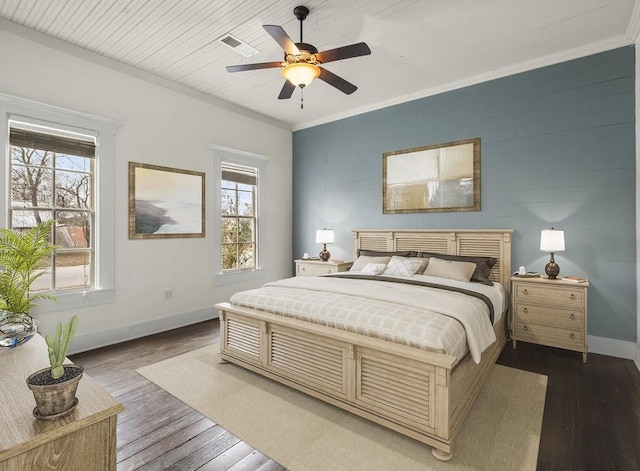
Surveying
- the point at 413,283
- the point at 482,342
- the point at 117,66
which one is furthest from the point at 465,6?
the point at 117,66

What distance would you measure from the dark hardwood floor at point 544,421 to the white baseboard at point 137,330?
0.57ft

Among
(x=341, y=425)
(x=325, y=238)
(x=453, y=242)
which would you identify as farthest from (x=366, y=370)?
(x=325, y=238)

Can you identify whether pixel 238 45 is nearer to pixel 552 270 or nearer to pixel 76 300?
pixel 76 300

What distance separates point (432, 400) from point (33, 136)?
418 cm

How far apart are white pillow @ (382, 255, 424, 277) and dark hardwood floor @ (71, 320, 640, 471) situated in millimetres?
1240

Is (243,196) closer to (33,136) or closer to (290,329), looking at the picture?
(33,136)

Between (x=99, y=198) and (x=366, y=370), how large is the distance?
3.35 m

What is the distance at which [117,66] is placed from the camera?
380 cm

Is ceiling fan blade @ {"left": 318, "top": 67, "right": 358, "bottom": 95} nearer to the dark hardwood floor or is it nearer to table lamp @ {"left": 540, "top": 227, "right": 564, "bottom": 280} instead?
table lamp @ {"left": 540, "top": 227, "right": 564, "bottom": 280}

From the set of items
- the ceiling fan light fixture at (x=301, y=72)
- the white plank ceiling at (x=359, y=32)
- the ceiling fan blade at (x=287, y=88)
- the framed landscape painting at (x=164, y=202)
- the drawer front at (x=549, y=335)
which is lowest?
the drawer front at (x=549, y=335)

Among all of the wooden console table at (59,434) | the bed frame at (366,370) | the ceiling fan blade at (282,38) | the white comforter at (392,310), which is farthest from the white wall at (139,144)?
the wooden console table at (59,434)

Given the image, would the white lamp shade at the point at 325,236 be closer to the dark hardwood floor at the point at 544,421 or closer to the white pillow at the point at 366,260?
the white pillow at the point at 366,260

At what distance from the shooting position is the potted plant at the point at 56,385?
1.09 metres

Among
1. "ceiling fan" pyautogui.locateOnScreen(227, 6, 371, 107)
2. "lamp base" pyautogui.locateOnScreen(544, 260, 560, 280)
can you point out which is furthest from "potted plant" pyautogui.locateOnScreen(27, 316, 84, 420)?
"lamp base" pyautogui.locateOnScreen(544, 260, 560, 280)
